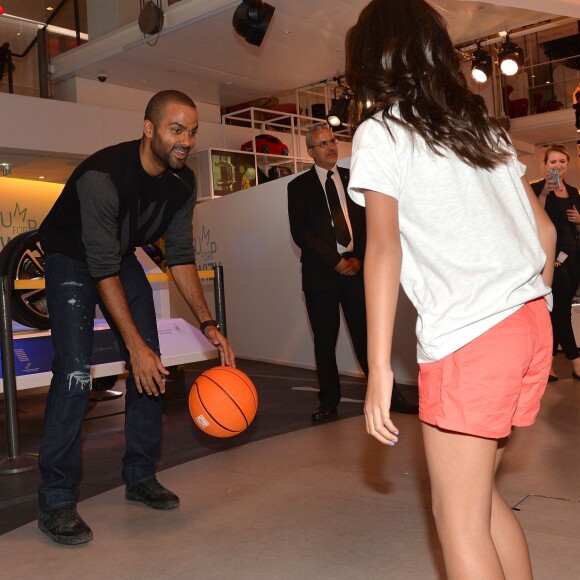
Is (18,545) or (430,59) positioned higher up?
(430,59)

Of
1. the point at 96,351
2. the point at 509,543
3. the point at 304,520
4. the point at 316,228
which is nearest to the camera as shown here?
the point at 509,543

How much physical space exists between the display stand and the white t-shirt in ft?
9.45

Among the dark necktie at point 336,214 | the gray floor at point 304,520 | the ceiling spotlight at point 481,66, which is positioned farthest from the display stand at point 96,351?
the ceiling spotlight at point 481,66

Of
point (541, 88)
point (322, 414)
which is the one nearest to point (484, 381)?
point (322, 414)

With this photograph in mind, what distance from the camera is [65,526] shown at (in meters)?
2.59

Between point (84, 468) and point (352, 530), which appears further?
point (84, 468)

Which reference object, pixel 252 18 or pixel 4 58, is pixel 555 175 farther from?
pixel 4 58

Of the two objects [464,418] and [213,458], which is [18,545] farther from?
[464,418]

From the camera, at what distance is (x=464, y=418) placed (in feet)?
4.27

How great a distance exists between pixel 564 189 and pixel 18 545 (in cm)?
439

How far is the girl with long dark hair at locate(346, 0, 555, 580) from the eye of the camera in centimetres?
131

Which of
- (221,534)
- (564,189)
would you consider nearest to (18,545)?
(221,534)

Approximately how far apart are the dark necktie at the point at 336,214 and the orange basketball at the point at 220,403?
73.8 inches

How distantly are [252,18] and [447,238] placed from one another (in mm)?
7045
